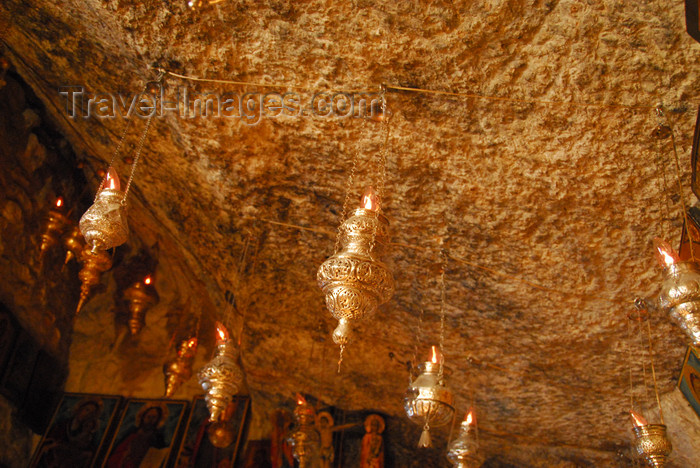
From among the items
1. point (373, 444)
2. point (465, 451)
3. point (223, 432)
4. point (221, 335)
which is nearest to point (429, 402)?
point (465, 451)

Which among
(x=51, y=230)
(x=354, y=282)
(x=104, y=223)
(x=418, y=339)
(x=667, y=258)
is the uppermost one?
(x=51, y=230)

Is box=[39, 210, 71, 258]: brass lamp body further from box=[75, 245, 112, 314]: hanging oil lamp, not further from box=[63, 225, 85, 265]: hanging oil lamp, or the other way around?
box=[75, 245, 112, 314]: hanging oil lamp

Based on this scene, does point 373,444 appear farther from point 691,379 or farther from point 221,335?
point 691,379

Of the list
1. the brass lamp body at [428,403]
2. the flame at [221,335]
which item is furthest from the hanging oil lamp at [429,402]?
the flame at [221,335]

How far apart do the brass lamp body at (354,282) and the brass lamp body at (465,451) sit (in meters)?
2.14

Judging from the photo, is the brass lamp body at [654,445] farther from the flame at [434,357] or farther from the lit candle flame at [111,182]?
the lit candle flame at [111,182]

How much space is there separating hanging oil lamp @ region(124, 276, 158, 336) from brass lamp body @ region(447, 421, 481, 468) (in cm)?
399

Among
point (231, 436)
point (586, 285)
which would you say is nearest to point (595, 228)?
point (586, 285)

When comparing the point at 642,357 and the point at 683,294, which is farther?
the point at 642,357

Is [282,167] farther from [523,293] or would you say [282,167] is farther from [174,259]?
[174,259]

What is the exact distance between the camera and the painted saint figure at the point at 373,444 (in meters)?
5.88

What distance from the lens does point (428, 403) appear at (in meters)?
3.29

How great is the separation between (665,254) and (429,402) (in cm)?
151

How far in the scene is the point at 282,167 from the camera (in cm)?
394
